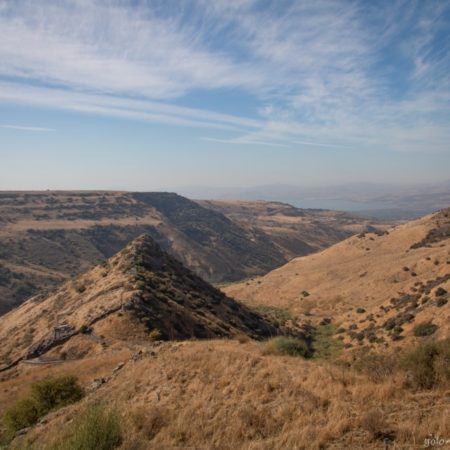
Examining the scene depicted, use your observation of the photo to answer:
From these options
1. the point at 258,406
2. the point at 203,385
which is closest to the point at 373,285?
the point at 203,385

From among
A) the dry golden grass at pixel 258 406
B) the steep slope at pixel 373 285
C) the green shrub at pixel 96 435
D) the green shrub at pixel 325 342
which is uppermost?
the green shrub at pixel 96 435

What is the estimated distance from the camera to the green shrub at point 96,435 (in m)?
7.18

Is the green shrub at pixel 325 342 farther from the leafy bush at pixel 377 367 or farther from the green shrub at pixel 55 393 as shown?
the green shrub at pixel 55 393

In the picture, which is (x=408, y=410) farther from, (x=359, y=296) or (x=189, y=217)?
(x=189, y=217)

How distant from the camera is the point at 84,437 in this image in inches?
287

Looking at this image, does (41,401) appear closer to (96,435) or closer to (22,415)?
(22,415)

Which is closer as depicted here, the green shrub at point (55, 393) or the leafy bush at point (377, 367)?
the leafy bush at point (377, 367)

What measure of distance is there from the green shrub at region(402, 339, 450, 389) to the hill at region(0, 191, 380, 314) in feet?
219

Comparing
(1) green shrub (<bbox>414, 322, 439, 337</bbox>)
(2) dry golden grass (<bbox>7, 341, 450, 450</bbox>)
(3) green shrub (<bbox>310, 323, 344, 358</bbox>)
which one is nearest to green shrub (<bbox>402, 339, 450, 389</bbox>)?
(2) dry golden grass (<bbox>7, 341, 450, 450</bbox>)

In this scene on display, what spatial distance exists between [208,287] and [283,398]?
101 ft

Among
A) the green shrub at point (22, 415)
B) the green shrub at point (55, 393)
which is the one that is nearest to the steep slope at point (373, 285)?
the green shrub at point (55, 393)

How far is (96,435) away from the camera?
293 inches

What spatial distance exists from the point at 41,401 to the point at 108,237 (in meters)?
107

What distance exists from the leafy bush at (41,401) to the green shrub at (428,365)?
10299mm
